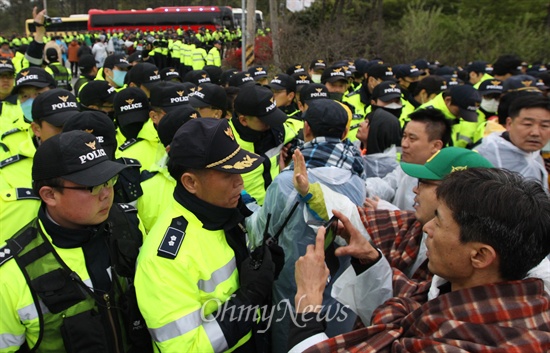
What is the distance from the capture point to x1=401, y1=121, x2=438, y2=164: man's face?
332 centimetres

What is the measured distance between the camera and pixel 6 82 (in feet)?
19.1

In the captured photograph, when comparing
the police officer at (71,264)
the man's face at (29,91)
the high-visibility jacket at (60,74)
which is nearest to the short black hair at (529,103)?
the police officer at (71,264)

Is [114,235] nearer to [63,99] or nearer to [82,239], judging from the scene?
[82,239]

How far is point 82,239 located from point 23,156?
1.45 m

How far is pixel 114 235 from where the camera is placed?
86.2 inches

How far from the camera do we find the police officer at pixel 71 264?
1.85 m

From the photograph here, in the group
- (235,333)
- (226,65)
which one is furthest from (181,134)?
(226,65)

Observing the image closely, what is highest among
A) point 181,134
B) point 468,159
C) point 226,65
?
point 181,134

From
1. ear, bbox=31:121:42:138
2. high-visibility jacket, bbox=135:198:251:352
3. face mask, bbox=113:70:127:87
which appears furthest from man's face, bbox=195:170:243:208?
face mask, bbox=113:70:127:87

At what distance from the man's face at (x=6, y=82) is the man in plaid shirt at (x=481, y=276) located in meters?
5.79

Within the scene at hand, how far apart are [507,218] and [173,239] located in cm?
131

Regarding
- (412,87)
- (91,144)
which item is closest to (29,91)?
(91,144)

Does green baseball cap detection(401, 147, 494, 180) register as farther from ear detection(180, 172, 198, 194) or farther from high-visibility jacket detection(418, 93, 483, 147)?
high-visibility jacket detection(418, 93, 483, 147)

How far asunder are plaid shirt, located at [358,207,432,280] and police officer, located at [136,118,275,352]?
27.4 inches
